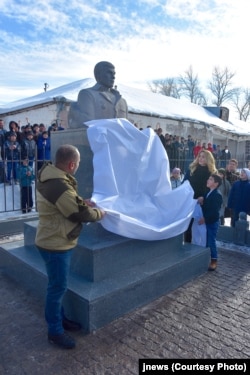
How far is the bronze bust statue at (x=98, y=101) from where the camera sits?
423 cm

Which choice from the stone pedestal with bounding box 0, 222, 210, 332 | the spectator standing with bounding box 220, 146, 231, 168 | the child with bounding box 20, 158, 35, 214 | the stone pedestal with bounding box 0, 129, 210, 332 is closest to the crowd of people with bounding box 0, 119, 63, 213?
the child with bounding box 20, 158, 35, 214

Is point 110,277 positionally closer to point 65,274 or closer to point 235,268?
point 65,274

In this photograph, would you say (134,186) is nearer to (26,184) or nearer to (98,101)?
(98,101)

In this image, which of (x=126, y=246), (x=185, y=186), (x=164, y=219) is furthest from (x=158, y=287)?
(x=185, y=186)

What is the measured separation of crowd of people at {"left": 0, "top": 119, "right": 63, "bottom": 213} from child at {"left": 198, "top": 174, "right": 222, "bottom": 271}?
381 centimetres

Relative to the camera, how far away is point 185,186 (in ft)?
15.0

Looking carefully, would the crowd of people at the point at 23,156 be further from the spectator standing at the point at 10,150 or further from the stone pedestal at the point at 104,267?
the stone pedestal at the point at 104,267

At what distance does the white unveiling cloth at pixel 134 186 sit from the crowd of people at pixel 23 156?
3299 millimetres

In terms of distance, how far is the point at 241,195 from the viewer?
5910 mm

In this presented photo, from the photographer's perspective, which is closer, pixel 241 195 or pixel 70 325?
pixel 70 325

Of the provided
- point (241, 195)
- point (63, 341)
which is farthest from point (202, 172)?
point (63, 341)

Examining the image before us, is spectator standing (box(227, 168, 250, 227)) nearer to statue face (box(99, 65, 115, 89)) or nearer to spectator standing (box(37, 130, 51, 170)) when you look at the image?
statue face (box(99, 65, 115, 89))

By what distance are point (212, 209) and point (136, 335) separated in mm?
2237

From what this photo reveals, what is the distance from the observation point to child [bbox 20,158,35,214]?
6.84m
